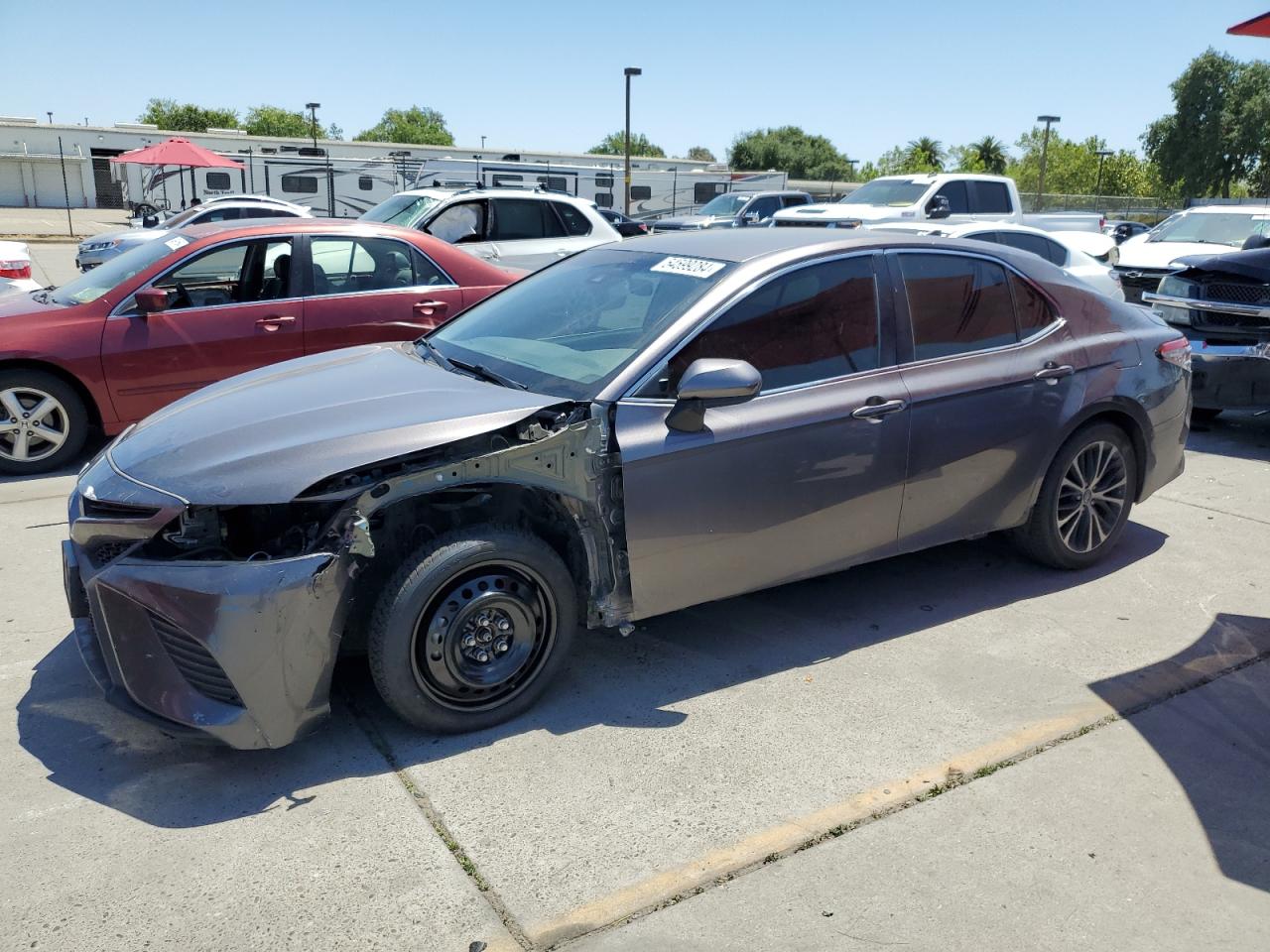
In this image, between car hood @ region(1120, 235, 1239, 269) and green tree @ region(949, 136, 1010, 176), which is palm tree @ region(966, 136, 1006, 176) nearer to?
green tree @ region(949, 136, 1010, 176)

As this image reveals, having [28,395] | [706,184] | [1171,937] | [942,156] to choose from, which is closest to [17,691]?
[28,395]

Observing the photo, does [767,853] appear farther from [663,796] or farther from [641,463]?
[641,463]

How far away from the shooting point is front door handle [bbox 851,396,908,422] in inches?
159

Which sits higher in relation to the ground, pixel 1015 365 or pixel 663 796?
pixel 1015 365

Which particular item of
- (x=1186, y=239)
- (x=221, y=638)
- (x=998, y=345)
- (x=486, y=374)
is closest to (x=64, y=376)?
(x=486, y=374)

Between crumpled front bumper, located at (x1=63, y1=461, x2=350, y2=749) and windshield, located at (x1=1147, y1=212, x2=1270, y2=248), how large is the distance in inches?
544

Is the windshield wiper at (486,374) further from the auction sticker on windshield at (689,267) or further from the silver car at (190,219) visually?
the silver car at (190,219)

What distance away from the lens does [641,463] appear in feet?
11.7

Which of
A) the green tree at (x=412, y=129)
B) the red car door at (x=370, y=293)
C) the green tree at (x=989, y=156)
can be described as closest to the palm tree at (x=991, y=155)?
the green tree at (x=989, y=156)

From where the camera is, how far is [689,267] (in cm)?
415

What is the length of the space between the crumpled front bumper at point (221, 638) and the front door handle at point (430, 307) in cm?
433

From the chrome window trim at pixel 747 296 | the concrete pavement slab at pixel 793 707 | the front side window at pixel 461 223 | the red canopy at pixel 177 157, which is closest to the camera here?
the concrete pavement slab at pixel 793 707

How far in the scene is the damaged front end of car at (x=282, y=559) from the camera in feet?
9.98

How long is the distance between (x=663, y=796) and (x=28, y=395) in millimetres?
5327
